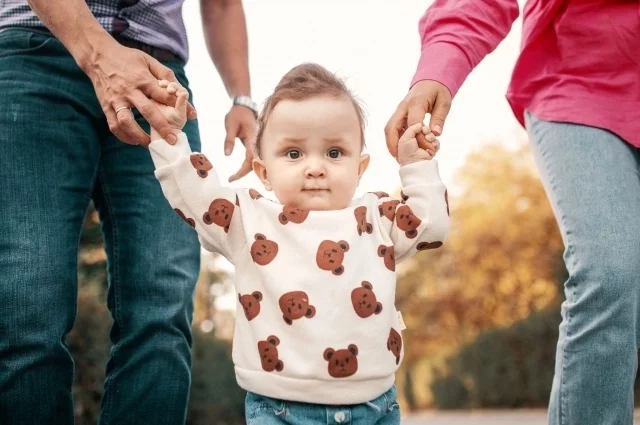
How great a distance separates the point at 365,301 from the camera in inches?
89.0

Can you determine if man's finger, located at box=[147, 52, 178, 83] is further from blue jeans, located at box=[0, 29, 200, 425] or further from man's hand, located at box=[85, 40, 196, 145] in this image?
blue jeans, located at box=[0, 29, 200, 425]

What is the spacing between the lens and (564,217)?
2.47 metres

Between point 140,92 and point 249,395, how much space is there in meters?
0.89

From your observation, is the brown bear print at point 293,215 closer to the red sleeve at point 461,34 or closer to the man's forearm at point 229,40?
the red sleeve at point 461,34

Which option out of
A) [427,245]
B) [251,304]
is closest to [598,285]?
[427,245]

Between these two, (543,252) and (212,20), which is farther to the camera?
(543,252)

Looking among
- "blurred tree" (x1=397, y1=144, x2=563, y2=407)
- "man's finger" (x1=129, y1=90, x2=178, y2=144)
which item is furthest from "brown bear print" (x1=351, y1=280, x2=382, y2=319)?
"blurred tree" (x1=397, y1=144, x2=563, y2=407)

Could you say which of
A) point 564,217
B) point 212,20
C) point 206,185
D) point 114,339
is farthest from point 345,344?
point 212,20

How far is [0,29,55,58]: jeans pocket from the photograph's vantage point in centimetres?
262

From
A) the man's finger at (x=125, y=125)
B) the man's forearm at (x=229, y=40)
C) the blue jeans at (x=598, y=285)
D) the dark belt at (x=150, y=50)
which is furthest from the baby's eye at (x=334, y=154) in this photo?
the man's forearm at (x=229, y=40)

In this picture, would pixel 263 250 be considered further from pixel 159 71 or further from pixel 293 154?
pixel 159 71

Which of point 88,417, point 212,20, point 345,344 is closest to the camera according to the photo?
point 345,344

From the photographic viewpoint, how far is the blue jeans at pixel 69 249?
94.7 inches

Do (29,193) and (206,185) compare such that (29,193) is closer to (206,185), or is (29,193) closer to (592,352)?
(206,185)
